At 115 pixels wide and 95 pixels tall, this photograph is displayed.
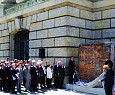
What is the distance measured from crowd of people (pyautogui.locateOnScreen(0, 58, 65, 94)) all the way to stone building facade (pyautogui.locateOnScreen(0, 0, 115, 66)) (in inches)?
37.8

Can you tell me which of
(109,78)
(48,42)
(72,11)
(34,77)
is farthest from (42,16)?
(109,78)

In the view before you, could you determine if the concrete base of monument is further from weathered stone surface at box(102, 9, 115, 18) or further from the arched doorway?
the arched doorway

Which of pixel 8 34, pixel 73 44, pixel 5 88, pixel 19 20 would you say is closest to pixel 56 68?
pixel 73 44

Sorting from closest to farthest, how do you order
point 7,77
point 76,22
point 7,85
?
point 7,77
point 7,85
point 76,22

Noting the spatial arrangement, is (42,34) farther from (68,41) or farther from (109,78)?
(109,78)

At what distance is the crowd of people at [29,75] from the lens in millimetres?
12883

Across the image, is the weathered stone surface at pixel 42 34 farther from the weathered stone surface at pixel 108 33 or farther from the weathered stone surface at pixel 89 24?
the weathered stone surface at pixel 108 33

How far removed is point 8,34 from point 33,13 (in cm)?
371

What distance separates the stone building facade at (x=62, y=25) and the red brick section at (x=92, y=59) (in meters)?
0.72

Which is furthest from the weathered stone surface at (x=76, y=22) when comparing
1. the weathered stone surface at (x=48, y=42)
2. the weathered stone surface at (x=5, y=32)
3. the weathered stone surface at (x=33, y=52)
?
the weathered stone surface at (x=5, y=32)

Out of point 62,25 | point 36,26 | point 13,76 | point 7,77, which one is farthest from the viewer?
point 36,26

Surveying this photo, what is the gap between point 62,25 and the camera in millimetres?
14812

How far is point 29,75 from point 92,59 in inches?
142

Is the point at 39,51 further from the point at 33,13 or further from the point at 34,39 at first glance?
the point at 33,13
